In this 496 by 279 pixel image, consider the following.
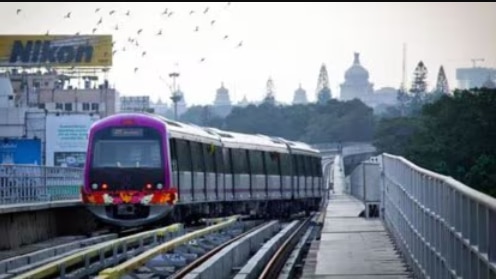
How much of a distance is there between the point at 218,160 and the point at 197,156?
341 cm

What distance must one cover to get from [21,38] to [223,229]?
278 ft

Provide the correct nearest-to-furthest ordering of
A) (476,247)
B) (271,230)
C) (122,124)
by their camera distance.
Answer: (476,247) < (122,124) < (271,230)

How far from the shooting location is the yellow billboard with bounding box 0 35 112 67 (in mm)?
113562

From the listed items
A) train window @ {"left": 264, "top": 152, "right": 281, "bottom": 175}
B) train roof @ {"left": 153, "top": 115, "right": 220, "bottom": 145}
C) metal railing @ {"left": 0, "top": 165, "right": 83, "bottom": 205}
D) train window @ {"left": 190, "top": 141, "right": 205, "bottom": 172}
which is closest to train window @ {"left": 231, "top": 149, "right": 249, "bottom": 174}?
train roof @ {"left": 153, "top": 115, "right": 220, "bottom": 145}

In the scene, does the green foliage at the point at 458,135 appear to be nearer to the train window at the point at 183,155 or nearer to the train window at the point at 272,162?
the train window at the point at 272,162

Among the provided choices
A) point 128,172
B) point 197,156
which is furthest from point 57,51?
point 128,172

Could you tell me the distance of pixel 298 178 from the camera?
183ft

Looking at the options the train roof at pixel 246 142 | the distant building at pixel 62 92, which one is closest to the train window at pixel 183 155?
the train roof at pixel 246 142

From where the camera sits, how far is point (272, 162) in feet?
164

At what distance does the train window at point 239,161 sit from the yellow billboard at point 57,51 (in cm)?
6955

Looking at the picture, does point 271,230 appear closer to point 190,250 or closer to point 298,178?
point 190,250

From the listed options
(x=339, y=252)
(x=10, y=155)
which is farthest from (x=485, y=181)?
(x=339, y=252)

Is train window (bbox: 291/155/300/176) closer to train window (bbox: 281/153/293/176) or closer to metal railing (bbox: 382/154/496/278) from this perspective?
train window (bbox: 281/153/293/176)

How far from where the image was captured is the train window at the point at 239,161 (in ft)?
142
